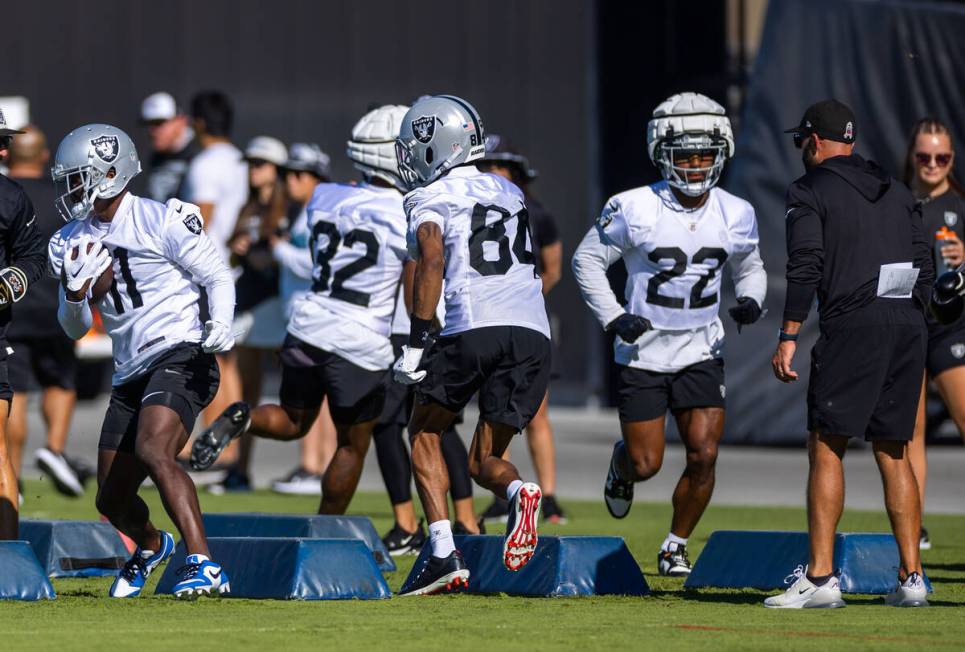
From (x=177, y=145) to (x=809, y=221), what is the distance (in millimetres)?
8830

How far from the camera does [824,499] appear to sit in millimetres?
7469

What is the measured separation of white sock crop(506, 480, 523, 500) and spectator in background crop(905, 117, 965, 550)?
2737mm

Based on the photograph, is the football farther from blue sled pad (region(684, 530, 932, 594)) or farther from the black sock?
the black sock

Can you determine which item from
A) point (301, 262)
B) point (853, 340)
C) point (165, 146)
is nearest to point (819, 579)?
point (853, 340)

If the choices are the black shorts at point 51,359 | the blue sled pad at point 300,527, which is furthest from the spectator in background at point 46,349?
the blue sled pad at point 300,527

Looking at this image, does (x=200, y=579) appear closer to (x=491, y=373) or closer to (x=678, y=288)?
(x=491, y=373)

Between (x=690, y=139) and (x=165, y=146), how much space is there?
24.2 feet

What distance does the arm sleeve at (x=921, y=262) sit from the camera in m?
7.72

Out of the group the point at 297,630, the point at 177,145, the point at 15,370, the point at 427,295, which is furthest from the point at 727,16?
the point at 297,630

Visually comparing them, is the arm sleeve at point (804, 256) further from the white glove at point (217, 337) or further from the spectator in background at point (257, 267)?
the spectator in background at point (257, 267)

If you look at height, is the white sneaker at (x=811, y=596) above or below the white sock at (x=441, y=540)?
below

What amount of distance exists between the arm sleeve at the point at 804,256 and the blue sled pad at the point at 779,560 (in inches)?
45.7

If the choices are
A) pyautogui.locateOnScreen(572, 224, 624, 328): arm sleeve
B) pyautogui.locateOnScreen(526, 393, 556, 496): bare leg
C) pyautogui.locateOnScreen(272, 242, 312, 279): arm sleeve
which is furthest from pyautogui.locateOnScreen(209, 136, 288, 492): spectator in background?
pyautogui.locateOnScreen(572, 224, 624, 328): arm sleeve

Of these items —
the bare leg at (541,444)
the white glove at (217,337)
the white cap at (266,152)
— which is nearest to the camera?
the white glove at (217,337)
